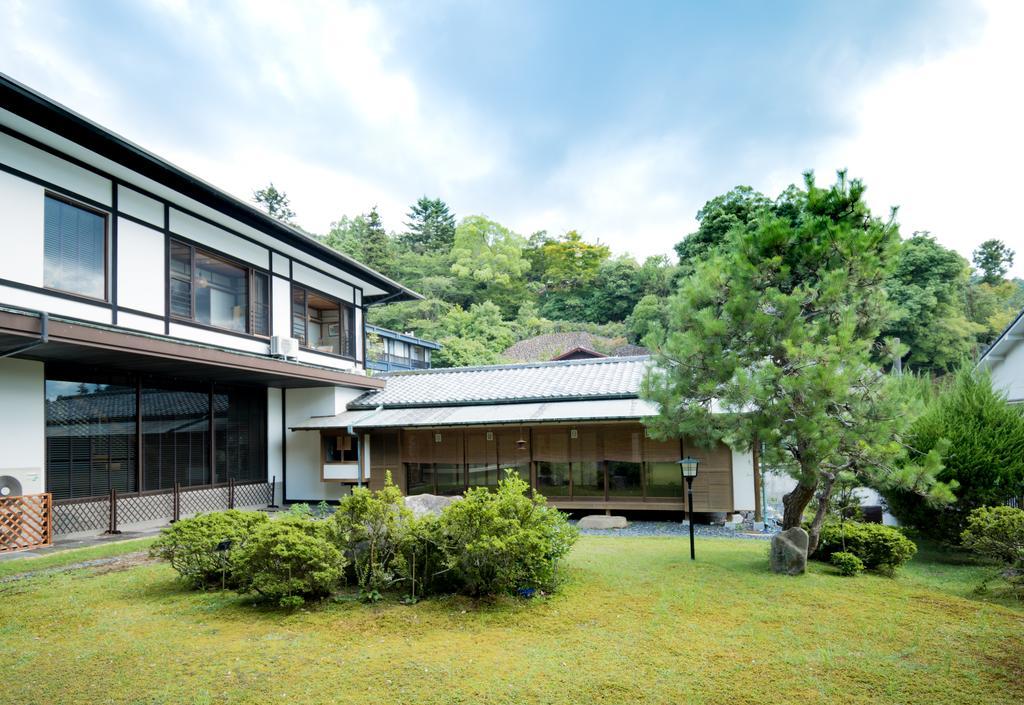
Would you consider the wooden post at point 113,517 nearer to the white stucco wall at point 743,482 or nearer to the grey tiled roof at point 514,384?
the grey tiled roof at point 514,384

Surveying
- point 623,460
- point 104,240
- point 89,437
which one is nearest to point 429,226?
point 623,460

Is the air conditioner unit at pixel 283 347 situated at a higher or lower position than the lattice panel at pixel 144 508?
higher

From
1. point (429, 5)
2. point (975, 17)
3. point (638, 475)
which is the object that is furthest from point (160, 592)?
point (975, 17)

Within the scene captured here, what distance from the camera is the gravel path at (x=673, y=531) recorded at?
33.6 ft

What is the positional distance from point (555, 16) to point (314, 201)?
1561 inches

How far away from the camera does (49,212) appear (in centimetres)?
838

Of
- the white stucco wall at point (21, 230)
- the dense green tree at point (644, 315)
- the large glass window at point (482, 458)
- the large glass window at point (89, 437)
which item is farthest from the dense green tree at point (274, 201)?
the white stucco wall at point (21, 230)

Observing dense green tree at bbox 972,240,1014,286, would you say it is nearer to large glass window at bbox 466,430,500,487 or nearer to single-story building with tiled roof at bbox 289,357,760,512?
single-story building with tiled roof at bbox 289,357,760,512

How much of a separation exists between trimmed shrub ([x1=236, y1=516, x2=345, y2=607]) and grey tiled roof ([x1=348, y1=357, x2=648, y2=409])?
8276 millimetres

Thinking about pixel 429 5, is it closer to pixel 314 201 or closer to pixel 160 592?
pixel 160 592

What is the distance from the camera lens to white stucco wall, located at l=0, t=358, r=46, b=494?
8.84 meters

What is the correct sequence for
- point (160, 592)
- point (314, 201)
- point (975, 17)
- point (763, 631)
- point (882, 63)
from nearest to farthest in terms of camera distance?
point (763, 631)
point (160, 592)
point (975, 17)
point (882, 63)
point (314, 201)

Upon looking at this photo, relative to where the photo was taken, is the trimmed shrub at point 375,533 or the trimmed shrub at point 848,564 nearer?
the trimmed shrub at point 375,533

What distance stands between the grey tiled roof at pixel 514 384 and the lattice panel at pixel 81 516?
5.82 m
